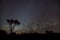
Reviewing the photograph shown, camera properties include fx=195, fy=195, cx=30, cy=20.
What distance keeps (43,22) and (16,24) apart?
1.24 metres

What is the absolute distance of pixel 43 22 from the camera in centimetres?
888

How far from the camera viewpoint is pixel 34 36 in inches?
326

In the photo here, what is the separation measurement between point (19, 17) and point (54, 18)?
1.59 meters

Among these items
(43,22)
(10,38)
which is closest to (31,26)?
(43,22)

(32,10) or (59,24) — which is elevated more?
(32,10)

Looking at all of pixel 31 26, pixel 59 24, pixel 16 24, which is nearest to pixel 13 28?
pixel 16 24

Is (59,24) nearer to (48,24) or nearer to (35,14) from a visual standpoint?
(48,24)

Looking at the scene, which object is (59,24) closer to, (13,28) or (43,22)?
(43,22)

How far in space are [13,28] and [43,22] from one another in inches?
54.9

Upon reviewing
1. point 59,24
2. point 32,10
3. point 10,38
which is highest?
point 32,10

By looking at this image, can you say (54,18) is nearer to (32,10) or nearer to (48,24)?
(48,24)

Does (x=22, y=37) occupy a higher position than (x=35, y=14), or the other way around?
(x=35, y=14)

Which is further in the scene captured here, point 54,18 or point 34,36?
point 54,18

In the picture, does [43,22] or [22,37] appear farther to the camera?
[43,22]
